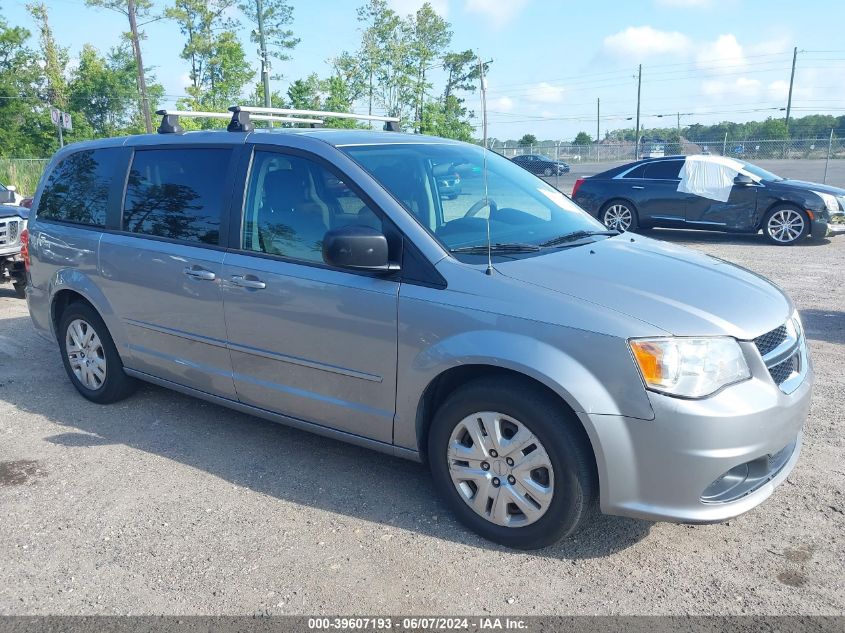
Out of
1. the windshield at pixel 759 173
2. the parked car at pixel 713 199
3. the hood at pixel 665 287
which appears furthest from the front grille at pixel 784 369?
the windshield at pixel 759 173

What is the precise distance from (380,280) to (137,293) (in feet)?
6.44

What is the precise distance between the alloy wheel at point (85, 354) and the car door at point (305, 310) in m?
1.49

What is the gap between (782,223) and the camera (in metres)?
12.2

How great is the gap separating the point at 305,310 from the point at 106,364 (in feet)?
6.92

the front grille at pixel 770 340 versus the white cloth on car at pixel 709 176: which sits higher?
the white cloth on car at pixel 709 176

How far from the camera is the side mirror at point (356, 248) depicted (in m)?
3.33

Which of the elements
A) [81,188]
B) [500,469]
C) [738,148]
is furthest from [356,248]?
[738,148]

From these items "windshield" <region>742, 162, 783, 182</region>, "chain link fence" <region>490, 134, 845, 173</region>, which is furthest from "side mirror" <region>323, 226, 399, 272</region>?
"chain link fence" <region>490, 134, 845, 173</region>

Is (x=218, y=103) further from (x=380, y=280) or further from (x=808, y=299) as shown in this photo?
(x=380, y=280)

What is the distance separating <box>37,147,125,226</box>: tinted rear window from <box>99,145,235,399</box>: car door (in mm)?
260

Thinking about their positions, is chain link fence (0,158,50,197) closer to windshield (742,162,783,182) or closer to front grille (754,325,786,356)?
windshield (742,162,783,182)

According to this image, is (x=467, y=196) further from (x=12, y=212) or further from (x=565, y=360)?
(x=12, y=212)

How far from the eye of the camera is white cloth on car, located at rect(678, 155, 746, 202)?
12.6 meters

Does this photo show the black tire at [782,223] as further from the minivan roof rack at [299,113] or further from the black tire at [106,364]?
the black tire at [106,364]
